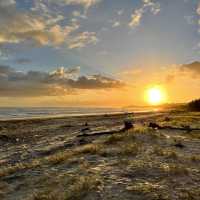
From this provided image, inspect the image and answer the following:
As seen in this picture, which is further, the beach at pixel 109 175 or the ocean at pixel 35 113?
the ocean at pixel 35 113

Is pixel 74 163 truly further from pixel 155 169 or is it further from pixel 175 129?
pixel 175 129

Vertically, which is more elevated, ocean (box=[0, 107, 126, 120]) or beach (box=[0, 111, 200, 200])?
ocean (box=[0, 107, 126, 120])

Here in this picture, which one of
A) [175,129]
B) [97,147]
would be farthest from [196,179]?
[175,129]

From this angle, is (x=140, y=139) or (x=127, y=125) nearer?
(x=140, y=139)

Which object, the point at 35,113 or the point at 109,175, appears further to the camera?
the point at 35,113

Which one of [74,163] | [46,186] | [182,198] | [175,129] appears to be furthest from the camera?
[175,129]

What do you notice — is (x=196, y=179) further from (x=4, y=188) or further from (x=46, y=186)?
(x=4, y=188)

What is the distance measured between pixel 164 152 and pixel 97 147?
381 cm

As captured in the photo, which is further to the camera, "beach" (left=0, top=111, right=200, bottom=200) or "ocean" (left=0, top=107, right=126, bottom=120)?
"ocean" (left=0, top=107, right=126, bottom=120)

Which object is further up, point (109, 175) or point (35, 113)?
point (35, 113)

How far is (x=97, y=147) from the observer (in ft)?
51.4

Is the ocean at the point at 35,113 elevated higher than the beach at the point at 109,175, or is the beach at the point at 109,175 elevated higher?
the ocean at the point at 35,113

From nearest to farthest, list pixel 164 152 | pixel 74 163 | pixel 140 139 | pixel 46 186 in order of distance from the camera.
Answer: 1. pixel 46 186
2. pixel 74 163
3. pixel 164 152
4. pixel 140 139

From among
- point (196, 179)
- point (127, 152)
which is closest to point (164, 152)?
point (127, 152)
